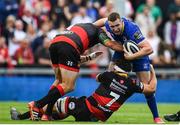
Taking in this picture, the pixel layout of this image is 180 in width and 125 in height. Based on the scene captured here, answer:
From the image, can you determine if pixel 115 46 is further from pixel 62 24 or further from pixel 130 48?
pixel 62 24

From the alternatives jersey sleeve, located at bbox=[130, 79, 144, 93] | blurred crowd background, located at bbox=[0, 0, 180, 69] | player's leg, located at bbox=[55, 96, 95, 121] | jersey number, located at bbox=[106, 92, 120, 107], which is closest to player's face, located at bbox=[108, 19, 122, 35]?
jersey sleeve, located at bbox=[130, 79, 144, 93]

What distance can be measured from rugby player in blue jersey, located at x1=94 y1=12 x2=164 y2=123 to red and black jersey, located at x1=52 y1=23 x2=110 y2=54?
0.27m

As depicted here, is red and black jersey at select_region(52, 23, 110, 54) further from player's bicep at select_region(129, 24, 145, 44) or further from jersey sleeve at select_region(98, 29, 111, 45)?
player's bicep at select_region(129, 24, 145, 44)

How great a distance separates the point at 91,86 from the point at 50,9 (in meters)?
3.93

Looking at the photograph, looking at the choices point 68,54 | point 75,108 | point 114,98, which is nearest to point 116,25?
point 68,54

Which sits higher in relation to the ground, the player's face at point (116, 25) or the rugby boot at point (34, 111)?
the player's face at point (116, 25)

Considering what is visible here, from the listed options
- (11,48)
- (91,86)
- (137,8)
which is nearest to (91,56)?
(91,86)

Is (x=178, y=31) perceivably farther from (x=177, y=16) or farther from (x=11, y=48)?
(x=11, y=48)

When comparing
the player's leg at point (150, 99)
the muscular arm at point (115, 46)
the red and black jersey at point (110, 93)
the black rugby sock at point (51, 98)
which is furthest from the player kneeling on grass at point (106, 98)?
the muscular arm at point (115, 46)

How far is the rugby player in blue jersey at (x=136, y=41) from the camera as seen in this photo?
13.9 meters

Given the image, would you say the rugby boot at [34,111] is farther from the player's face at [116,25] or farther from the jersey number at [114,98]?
the player's face at [116,25]

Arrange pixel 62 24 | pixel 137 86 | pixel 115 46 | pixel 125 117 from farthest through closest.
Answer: pixel 62 24 → pixel 125 117 → pixel 115 46 → pixel 137 86

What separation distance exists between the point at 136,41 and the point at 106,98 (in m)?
1.15

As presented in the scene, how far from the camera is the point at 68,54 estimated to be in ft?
47.0
